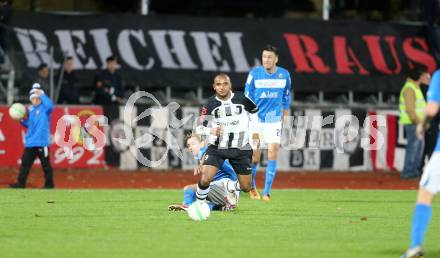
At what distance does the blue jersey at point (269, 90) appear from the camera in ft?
57.7

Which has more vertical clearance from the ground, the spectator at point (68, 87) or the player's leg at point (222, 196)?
the spectator at point (68, 87)

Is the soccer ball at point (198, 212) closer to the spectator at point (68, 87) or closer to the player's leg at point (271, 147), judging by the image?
the player's leg at point (271, 147)

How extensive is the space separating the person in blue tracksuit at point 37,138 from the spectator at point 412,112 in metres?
8.15

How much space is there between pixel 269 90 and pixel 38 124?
556 centimetres

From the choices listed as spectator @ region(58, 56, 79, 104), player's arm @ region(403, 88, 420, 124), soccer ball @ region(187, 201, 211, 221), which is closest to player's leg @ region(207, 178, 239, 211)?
soccer ball @ region(187, 201, 211, 221)

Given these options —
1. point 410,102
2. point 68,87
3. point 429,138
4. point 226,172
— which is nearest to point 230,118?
point 226,172

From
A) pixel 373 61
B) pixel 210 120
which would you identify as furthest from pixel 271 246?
pixel 373 61

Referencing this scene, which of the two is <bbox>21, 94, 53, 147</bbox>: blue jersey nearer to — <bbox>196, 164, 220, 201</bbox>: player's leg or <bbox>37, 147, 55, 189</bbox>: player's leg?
<bbox>37, 147, 55, 189</bbox>: player's leg

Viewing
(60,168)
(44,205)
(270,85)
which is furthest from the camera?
(60,168)

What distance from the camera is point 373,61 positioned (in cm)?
2766

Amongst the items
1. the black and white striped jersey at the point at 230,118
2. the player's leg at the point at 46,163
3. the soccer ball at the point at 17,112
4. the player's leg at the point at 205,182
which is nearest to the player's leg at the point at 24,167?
the player's leg at the point at 46,163

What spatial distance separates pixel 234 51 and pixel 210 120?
12.3m

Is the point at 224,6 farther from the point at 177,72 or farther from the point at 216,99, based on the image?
the point at 216,99

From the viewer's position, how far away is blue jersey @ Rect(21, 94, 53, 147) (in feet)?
68.2
